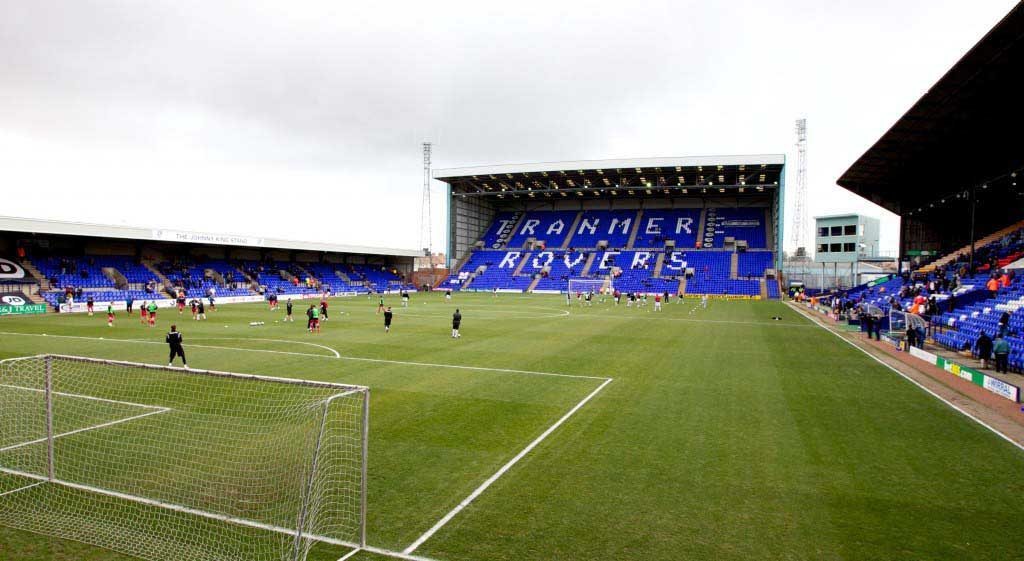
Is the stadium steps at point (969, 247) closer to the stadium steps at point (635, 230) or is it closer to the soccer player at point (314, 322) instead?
the stadium steps at point (635, 230)

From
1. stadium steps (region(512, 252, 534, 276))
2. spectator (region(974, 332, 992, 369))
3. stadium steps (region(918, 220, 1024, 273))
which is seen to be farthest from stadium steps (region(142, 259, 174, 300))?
stadium steps (region(918, 220, 1024, 273))

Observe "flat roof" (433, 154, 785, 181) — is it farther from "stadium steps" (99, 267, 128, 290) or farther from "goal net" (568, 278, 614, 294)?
"stadium steps" (99, 267, 128, 290)

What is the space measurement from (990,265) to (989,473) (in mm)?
28992

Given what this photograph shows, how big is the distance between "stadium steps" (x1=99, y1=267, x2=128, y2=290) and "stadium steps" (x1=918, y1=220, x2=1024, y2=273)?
62988 mm

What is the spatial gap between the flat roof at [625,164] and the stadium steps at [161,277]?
33674 millimetres

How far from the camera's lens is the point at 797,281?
6253 cm

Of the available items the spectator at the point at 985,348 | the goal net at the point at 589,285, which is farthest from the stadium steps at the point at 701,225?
the spectator at the point at 985,348

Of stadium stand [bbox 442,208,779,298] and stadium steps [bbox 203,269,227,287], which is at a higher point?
stadium stand [bbox 442,208,779,298]

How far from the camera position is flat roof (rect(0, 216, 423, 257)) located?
114 feet

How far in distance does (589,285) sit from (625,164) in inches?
586

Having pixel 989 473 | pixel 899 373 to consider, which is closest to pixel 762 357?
pixel 899 373

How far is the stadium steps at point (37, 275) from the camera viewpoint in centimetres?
3728

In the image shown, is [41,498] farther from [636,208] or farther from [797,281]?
[636,208]

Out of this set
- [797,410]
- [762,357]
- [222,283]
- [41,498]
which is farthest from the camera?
[222,283]
